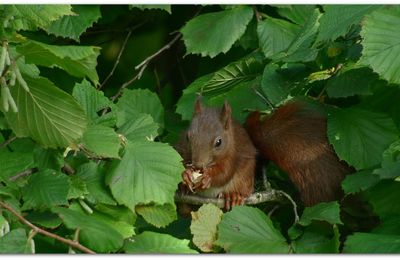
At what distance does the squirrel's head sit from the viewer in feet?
11.0

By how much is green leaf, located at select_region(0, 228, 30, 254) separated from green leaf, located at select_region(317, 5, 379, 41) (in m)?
1.01

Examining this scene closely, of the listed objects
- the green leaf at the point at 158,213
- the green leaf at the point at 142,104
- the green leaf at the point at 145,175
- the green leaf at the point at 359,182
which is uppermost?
the green leaf at the point at 145,175

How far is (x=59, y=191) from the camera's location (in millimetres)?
2848

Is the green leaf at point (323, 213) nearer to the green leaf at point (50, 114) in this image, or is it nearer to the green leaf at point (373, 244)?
the green leaf at point (373, 244)

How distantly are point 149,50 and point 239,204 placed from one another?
1784 millimetres

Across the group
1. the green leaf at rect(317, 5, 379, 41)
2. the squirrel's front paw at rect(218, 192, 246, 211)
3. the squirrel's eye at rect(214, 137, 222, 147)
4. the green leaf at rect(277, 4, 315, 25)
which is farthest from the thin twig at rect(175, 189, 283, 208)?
the green leaf at rect(277, 4, 315, 25)

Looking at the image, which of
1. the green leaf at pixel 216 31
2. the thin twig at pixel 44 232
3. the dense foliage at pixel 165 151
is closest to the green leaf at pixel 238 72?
the dense foliage at pixel 165 151

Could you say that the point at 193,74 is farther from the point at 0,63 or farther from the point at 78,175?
the point at 0,63

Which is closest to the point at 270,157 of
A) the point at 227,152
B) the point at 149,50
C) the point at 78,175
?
the point at 227,152

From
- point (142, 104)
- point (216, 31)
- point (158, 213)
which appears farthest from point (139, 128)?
point (216, 31)

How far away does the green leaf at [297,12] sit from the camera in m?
3.95

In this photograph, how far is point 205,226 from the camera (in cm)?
304

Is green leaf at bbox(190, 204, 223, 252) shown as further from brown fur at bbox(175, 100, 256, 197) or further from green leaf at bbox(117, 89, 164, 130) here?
green leaf at bbox(117, 89, 164, 130)

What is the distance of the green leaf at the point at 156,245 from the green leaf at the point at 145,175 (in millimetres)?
99
